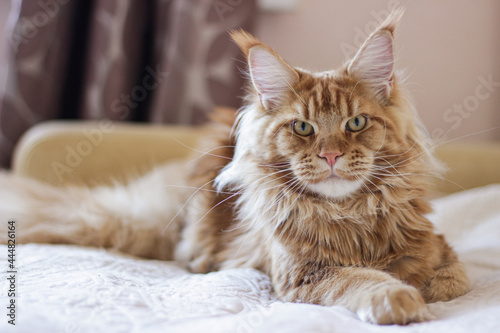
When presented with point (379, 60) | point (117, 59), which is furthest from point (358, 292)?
point (117, 59)

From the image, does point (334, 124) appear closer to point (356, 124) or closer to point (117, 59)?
point (356, 124)

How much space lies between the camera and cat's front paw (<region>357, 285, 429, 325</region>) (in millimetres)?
808

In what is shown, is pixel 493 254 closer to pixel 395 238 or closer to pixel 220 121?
pixel 395 238

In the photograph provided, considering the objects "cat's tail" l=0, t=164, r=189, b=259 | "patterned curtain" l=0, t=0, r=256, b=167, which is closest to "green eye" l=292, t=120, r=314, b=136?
"cat's tail" l=0, t=164, r=189, b=259

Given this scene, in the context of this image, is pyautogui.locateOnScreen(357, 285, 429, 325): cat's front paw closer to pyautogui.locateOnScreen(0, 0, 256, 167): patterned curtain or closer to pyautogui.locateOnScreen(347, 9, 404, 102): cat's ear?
pyautogui.locateOnScreen(347, 9, 404, 102): cat's ear

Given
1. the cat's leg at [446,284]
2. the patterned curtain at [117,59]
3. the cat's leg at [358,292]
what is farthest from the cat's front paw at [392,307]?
the patterned curtain at [117,59]

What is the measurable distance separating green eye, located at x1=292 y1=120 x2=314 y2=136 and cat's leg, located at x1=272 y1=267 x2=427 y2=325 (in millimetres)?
364

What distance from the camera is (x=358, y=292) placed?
0.90 metres

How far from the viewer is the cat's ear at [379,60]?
110 cm

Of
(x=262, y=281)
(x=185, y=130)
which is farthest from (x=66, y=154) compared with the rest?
(x=262, y=281)

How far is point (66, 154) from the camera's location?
1918 millimetres

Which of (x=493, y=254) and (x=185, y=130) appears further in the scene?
(x=185, y=130)

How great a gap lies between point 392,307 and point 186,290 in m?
0.50

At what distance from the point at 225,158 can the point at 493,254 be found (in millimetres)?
931
